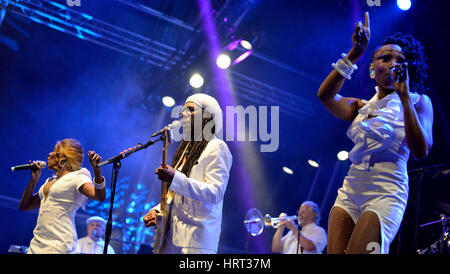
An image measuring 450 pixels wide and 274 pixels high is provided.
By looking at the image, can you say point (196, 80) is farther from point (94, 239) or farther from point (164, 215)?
point (164, 215)

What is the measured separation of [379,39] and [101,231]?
6.04 metres

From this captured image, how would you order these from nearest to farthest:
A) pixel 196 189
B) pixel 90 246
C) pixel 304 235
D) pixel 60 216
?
pixel 196 189, pixel 60 216, pixel 304 235, pixel 90 246

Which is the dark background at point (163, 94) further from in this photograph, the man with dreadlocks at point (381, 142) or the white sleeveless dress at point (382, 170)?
the white sleeveless dress at point (382, 170)

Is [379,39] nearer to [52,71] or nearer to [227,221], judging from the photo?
[227,221]

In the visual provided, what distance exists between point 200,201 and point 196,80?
20.5 ft

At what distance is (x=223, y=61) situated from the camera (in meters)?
8.41

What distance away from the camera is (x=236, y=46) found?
8.07 m

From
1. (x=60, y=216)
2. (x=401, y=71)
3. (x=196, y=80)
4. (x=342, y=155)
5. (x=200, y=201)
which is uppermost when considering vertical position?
(x=196, y=80)

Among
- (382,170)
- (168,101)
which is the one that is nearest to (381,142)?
(382,170)

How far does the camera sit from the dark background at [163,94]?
808cm

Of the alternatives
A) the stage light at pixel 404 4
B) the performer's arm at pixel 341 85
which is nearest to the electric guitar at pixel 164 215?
the performer's arm at pixel 341 85

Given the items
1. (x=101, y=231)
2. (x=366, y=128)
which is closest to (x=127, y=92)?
(x=101, y=231)

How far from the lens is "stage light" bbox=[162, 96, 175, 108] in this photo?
1045cm

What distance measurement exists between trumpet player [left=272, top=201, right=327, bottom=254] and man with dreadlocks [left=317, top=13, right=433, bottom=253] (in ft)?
14.4
